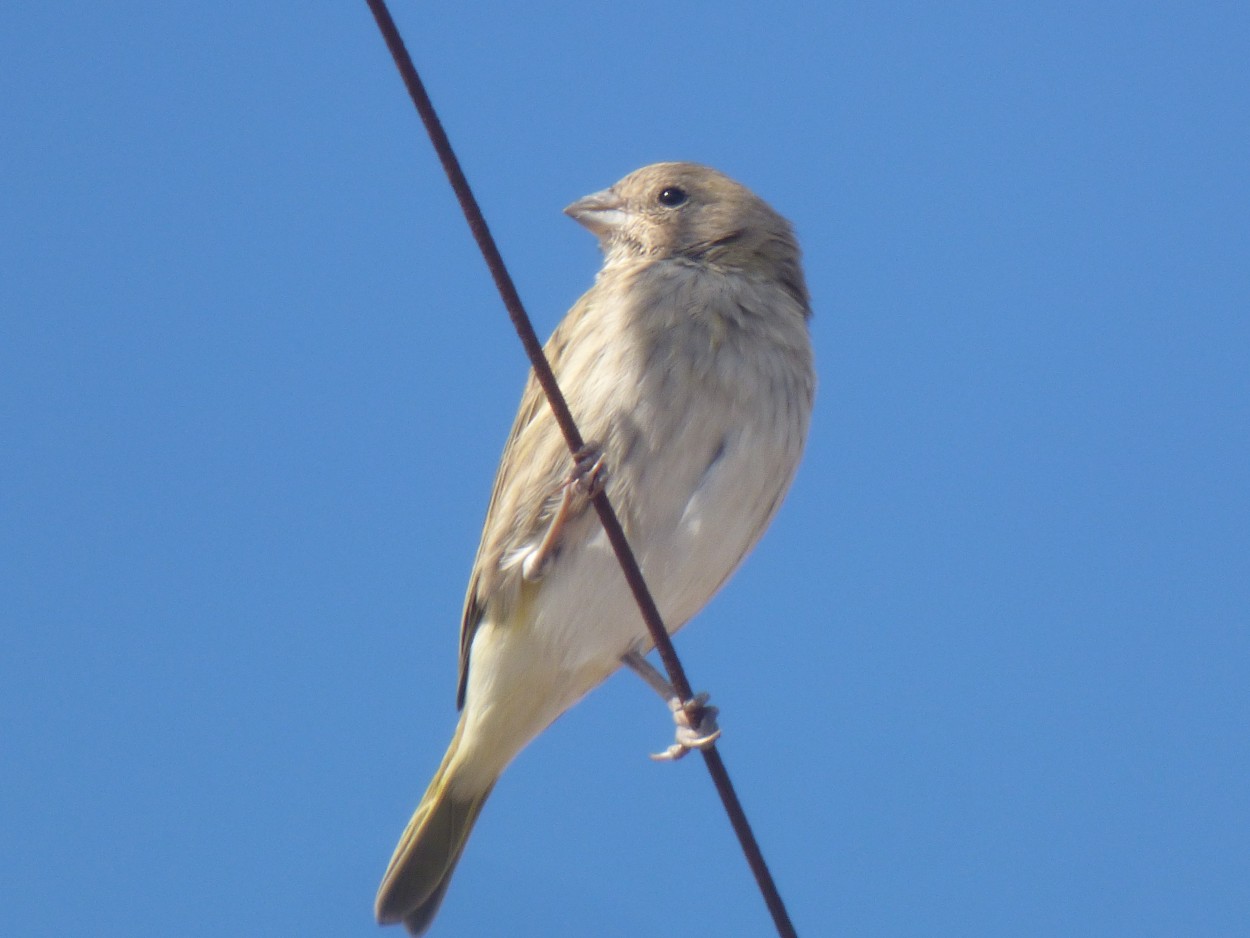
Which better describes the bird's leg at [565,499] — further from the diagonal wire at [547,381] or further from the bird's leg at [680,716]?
the diagonal wire at [547,381]

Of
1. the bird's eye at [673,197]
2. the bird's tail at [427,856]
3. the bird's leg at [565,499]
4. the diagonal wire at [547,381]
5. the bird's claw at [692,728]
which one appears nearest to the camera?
the diagonal wire at [547,381]

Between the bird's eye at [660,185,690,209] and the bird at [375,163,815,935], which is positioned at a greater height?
the bird's eye at [660,185,690,209]

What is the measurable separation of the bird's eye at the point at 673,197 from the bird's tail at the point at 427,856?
7.01ft

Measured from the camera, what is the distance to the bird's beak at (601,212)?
591 cm

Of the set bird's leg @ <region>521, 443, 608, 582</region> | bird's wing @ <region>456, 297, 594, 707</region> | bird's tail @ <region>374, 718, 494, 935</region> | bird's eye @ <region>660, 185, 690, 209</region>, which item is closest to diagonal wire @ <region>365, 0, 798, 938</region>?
bird's leg @ <region>521, 443, 608, 582</region>

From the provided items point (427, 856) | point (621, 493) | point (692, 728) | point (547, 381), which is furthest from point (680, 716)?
point (547, 381)

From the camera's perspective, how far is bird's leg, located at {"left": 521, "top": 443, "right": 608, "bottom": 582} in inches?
171

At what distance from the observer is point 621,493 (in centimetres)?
459

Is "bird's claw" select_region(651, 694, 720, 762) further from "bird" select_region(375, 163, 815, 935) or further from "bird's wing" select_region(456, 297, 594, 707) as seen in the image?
"bird's wing" select_region(456, 297, 594, 707)

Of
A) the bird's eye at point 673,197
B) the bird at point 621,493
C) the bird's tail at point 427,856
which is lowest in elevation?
the bird's tail at point 427,856

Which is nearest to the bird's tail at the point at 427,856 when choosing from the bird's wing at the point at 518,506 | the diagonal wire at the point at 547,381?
the bird's wing at the point at 518,506

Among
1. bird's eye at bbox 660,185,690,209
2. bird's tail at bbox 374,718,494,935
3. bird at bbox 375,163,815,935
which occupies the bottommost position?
bird's tail at bbox 374,718,494,935

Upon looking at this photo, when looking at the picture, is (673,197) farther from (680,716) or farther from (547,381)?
(547,381)

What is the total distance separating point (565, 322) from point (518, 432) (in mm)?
417
